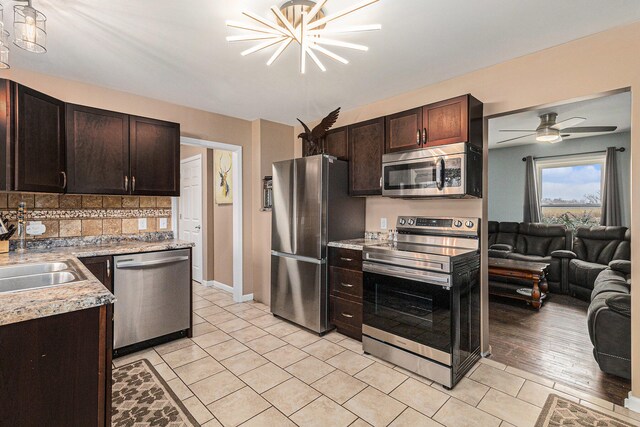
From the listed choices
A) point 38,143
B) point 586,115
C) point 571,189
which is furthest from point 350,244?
point 571,189

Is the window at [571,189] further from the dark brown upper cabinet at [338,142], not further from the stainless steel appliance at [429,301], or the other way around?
the dark brown upper cabinet at [338,142]

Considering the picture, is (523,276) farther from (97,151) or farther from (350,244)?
(97,151)

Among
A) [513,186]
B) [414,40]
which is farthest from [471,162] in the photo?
[513,186]

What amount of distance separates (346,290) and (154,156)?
7.99 ft

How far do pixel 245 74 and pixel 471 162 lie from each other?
84.7 inches

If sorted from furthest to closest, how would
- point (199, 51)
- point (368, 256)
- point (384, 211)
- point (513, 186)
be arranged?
point (513, 186) → point (384, 211) → point (368, 256) → point (199, 51)

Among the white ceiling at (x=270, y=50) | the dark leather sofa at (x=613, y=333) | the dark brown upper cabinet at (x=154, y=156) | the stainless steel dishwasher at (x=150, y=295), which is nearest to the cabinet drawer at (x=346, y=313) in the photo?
the stainless steel dishwasher at (x=150, y=295)

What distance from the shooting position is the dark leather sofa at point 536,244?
15.8 feet

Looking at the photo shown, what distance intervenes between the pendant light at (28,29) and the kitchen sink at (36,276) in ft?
3.82

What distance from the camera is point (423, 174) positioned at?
9.04ft

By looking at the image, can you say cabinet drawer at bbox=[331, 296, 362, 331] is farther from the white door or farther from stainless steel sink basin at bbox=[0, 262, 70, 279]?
the white door

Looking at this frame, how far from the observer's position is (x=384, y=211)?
3.54 metres

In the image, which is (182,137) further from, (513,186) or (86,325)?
(513,186)

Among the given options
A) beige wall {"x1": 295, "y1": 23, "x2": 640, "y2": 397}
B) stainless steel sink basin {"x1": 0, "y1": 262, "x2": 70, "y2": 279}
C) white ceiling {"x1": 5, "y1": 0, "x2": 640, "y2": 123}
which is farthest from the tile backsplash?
beige wall {"x1": 295, "y1": 23, "x2": 640, "y2": 397}
